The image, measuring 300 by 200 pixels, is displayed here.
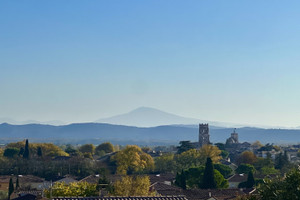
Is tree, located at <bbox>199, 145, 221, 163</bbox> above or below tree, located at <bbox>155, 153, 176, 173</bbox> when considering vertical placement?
above

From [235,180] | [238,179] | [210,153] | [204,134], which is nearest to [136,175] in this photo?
[235,180]

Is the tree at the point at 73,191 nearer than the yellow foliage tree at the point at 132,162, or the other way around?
the tree at the point at 73,191

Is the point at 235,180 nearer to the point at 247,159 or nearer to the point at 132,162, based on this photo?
the point at 132,162

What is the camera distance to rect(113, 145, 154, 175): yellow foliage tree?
99000 mm

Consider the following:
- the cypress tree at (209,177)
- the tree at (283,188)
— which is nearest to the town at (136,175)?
the cypress tree at (209,177)

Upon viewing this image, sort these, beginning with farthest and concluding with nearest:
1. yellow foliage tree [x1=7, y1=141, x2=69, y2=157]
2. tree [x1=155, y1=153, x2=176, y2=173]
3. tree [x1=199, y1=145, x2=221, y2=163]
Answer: yellow foliage tree [x1=7, y1=141, x2=69, y2=157] → tree [x1=199, y1=145, x2=221, y2=163] → tree [x1=155, y1=153, x2=176, y2=173]

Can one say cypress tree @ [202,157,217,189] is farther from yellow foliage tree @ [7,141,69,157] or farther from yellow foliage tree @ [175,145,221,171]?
yellow foliage tree @ [7,141,69,157]

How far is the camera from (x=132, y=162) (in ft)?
331

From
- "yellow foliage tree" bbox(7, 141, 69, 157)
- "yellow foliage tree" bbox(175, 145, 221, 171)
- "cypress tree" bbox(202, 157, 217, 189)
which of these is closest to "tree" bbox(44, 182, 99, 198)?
"cypress tree" bbox(202, 157, 217, 189)

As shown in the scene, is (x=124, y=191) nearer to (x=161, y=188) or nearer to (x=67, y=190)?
(x=67, y=190)

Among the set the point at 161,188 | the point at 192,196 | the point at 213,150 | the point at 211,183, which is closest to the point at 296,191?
the point at 192,196

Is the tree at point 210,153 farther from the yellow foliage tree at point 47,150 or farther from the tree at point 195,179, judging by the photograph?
the yellow foliage tree at point 47,150

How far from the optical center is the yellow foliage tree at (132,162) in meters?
99.0

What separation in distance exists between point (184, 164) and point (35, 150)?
49.1 meters
